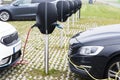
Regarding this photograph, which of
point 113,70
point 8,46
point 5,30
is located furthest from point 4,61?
point 113,70

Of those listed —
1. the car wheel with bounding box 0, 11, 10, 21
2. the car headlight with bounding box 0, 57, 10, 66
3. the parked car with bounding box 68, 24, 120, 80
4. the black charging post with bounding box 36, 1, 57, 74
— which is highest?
the black charging post with bounding box 36, 1, 57, 74

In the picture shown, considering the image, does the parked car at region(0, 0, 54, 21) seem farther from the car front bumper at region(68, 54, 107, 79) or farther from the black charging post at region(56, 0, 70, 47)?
the car front bumper at region(68, 54, 107, 79)

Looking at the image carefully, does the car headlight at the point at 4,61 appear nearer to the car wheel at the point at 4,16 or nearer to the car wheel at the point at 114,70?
the car wheel at the point at 114,70

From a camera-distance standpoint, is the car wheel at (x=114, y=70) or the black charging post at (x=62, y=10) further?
the black charging post at (x=62, y=10)

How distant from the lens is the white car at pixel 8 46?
6965 mm

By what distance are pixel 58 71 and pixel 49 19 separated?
130cm

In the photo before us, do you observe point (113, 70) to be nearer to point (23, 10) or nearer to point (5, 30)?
point (5, 30)

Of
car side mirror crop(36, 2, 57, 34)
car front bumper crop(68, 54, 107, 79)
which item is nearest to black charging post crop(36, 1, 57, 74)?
car side mirror crop(36, 2, 57, 34)

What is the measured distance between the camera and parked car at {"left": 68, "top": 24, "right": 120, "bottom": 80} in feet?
20.8

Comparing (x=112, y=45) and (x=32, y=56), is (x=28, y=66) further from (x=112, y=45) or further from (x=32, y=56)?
(x=112, y=45)

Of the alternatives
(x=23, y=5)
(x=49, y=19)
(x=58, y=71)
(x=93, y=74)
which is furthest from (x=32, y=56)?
(x=23, y=5)

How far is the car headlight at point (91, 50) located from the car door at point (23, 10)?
48.8ft

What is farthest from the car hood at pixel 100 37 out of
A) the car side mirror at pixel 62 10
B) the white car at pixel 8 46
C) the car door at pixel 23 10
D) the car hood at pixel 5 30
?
the car door at pixel 23 10

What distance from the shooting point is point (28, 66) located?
336 inches
